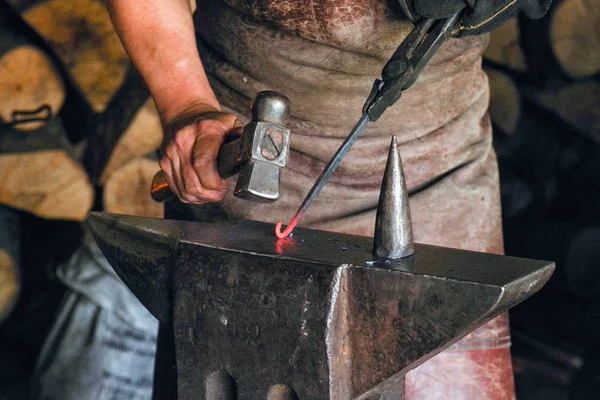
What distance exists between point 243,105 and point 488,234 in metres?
0.48

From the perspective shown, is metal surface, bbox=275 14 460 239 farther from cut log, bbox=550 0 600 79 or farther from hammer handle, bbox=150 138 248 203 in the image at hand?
cut log, bbox=550 0 600 79

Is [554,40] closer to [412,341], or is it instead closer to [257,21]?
[257,21]

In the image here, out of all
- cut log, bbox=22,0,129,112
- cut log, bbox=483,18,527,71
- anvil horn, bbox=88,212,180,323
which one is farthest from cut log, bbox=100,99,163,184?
anvil horn, bbox=88,212,180,323

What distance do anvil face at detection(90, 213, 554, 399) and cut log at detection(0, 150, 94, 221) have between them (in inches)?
50.6

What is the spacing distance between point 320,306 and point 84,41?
1552mm

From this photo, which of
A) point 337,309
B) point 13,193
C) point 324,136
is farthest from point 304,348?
point 13,193

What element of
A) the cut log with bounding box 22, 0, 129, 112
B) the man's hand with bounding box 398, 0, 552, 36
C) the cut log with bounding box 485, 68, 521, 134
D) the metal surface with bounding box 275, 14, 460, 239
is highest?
the cut log with bounding box 22, 0, 129, 112

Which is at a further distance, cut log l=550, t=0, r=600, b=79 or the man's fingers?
cut log l=550, t=0, r=600, b=79

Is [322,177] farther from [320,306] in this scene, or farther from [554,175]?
[554,175]

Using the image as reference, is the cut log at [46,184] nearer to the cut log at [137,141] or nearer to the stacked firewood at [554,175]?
the cut log at [137,141]

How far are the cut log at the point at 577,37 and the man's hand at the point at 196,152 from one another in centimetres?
134

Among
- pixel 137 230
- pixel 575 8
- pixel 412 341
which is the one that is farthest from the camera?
pixel 575 8

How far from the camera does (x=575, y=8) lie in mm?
2283

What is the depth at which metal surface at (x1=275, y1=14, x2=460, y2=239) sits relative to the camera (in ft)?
3.69
